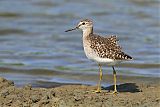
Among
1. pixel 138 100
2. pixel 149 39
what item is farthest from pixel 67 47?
pixel 138 100

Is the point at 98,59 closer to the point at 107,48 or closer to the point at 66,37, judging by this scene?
the point at 107,48

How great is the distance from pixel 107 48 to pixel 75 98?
5.03ft

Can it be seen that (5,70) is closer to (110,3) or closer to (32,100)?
(32,100)

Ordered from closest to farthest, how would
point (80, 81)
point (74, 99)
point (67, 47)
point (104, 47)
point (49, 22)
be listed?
point (74, 99) → point (104, 47) → point (80, 81) → point (67, 47) → point (49, 22)

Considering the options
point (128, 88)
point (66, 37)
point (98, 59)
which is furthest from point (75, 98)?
point (66, 37)

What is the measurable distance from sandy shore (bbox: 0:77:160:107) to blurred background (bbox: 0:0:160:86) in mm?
2127

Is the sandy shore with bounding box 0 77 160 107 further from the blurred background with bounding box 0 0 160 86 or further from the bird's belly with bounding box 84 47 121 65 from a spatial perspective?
the blurred background with bounding box 0 0 160 86

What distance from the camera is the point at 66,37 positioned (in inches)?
659

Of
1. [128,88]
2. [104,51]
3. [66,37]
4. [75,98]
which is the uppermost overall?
[66,37]

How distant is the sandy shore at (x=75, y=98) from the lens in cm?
823

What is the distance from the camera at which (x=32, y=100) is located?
8414 millimetres

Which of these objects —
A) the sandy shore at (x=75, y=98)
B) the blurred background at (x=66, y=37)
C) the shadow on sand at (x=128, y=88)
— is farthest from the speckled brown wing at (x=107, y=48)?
the blurred background at (x=66, y=37)

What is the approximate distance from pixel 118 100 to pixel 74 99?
755 millimetres

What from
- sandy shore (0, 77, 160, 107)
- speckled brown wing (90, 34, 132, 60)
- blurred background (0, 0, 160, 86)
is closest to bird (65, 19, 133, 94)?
speckled brown wing (90, 34, 132, 60)
